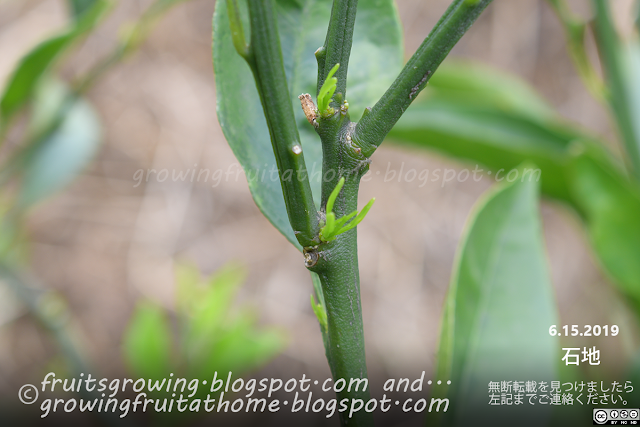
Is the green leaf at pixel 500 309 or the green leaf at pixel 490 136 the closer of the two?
the green leaf at pixel 500 309

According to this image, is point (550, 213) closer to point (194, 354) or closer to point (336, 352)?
point (194, 354)

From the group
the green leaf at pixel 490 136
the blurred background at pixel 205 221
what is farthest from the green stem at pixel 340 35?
the blurred background at pixel 205 221

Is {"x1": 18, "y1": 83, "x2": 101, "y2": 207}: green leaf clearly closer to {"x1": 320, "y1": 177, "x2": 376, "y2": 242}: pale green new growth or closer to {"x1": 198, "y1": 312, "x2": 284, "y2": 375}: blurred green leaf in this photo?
{"x1": 198, "y1": 312, "x2": 284, "y2": 375}: blurred green leaf

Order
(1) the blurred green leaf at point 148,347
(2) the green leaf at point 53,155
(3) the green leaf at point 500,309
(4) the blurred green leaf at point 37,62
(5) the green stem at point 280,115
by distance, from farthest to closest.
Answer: (1) the blurred green leaf at point 148,347, (2) the green leaf at point 53,155, (4) the blurred green leaf at point 37,62, (3) the green leaf at point 500,309, (5) the green stem at point 280,115

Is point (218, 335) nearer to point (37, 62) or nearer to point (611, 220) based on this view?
point (37, 62)

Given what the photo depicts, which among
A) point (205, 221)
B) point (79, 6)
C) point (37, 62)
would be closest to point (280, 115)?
point (37, 62)

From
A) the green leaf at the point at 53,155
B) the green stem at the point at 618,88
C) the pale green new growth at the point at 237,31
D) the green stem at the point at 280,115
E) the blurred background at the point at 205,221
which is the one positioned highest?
the pale green new growth at the point at 237,31

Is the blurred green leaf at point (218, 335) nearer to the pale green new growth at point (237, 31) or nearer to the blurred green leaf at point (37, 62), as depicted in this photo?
the blurred green leaf at point (37, 62)
